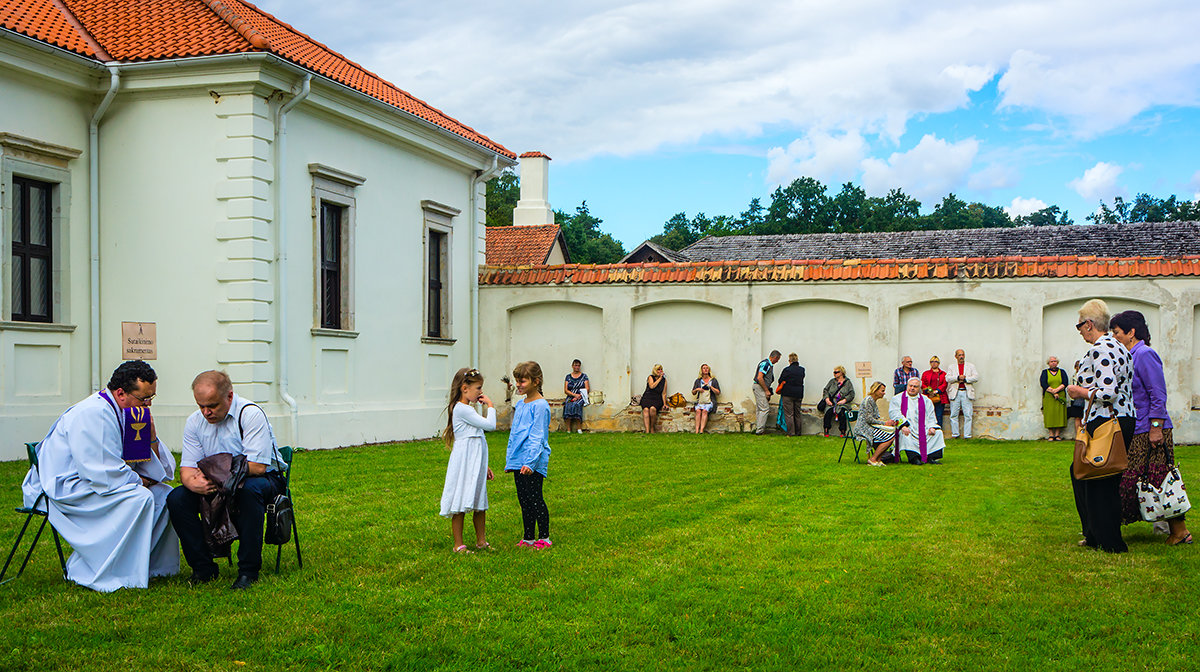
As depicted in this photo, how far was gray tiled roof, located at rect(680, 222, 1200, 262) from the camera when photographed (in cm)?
3416

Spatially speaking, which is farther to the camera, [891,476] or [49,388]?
[49,388]

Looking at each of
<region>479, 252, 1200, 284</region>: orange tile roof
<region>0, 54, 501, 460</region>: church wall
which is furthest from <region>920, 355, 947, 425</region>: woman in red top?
<region>0, 54, 501, 460</region>: church wall

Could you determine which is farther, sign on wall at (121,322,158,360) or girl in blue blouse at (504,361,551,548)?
sign on wall at (121,322,158,360)

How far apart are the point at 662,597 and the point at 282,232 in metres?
11.4

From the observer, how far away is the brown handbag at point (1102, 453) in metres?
7.78

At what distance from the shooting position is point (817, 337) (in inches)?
854

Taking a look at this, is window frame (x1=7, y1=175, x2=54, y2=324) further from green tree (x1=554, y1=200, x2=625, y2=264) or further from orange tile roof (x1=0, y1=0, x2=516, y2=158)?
green tree (x1=554, y1=200, x2=625, y2=264)

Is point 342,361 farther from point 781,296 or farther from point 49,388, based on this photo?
point 781,296

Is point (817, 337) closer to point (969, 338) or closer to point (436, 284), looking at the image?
point (969, 338)

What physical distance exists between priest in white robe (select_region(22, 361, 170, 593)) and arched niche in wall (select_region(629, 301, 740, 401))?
16427 millimetres

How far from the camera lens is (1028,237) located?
37.6m

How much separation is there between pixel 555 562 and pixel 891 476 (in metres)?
7.27

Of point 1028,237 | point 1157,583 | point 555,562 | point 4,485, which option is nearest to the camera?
point 1157,583

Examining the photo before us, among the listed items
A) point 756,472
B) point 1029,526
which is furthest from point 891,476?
point 1029,526
